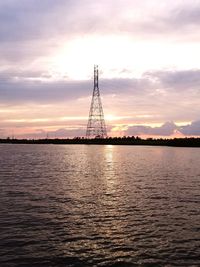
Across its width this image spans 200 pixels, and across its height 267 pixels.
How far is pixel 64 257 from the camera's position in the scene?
61.7ft

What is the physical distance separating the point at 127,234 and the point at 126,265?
17.5 feet

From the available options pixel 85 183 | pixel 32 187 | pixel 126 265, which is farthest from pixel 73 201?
pixel 126 265

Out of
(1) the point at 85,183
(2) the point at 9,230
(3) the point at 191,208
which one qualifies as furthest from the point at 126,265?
(1) the point at 85,183

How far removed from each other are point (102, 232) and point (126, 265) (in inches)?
235

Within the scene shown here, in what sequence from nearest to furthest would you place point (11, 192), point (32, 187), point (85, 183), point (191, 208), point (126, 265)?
1. point (126, 265)
2. point (191, 208)
3. point (11, 192)
4. point (32, 187)
5. point (85, 183)

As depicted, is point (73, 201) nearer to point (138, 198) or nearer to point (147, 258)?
point (138, 198)

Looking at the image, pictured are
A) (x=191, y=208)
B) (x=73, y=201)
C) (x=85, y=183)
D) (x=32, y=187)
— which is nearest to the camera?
(x=191, y=208)

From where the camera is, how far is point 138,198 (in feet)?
119

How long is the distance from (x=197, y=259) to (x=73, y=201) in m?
18.2

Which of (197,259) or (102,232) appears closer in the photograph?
(197,259)

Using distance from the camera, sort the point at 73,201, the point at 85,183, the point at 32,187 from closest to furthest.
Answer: the point at 73,201, the point at 32,187, the point at 85,183

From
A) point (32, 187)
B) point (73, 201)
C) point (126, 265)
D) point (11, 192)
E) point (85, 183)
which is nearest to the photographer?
point (126, 265)

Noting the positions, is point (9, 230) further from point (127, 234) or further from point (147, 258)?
point (147, 258)

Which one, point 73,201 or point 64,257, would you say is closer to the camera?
point 64,257
